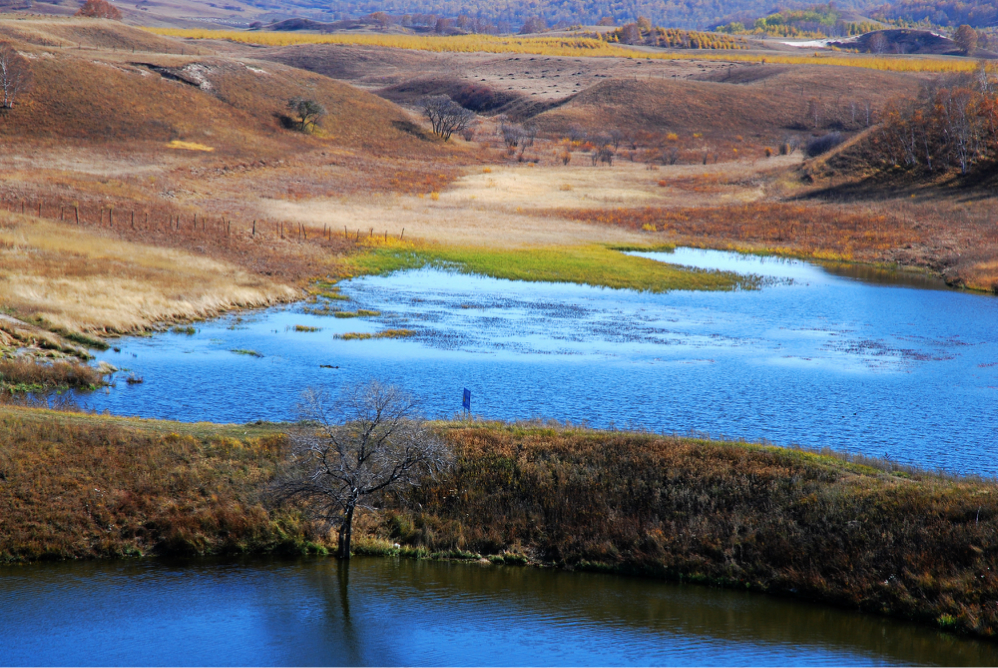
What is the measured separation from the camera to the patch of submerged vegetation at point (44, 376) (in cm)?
2961

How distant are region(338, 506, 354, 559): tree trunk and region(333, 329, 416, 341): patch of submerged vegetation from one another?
2017 centimetres

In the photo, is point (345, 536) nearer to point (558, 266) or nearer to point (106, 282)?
point (106, 282)

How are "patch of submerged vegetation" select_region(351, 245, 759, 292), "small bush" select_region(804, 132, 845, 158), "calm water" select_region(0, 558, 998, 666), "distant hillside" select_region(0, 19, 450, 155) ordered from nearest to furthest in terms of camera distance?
"calm water" select_region(0, 558, 998, 666) < "patch of submerged vegetation" select_region(351, 245, 759, 292) < "distant hillside" select_region(0, 19, 450, 155) < "small bush" select_region(804, 132, 845, 158)

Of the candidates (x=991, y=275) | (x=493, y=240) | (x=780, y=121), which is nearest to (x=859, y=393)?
(x=991, y=275)

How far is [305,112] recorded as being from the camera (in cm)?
11481

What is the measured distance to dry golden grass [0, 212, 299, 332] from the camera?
38.3 metres

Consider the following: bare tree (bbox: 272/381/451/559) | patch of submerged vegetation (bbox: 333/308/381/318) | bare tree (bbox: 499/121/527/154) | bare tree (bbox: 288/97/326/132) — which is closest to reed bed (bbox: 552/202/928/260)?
patch of submerged vegetation (bbox: 333/308/381/318)

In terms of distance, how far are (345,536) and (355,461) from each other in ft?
6.39

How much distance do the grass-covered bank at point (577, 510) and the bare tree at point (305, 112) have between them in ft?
316

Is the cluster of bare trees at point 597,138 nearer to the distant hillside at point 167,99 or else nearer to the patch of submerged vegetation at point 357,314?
the distant hillside at point 167,99

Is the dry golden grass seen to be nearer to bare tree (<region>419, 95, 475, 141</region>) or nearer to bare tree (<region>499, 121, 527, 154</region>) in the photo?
bare tree (<region>499, 121, 527, 154</region>)

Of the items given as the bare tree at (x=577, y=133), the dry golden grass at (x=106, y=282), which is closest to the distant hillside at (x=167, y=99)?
the bare tree at (x=577, y=133)

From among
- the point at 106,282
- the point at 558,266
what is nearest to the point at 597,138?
the point at 558,266

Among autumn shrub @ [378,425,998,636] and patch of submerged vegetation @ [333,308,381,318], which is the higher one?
patch of submerged vegetation @ [333,308,381,318]
